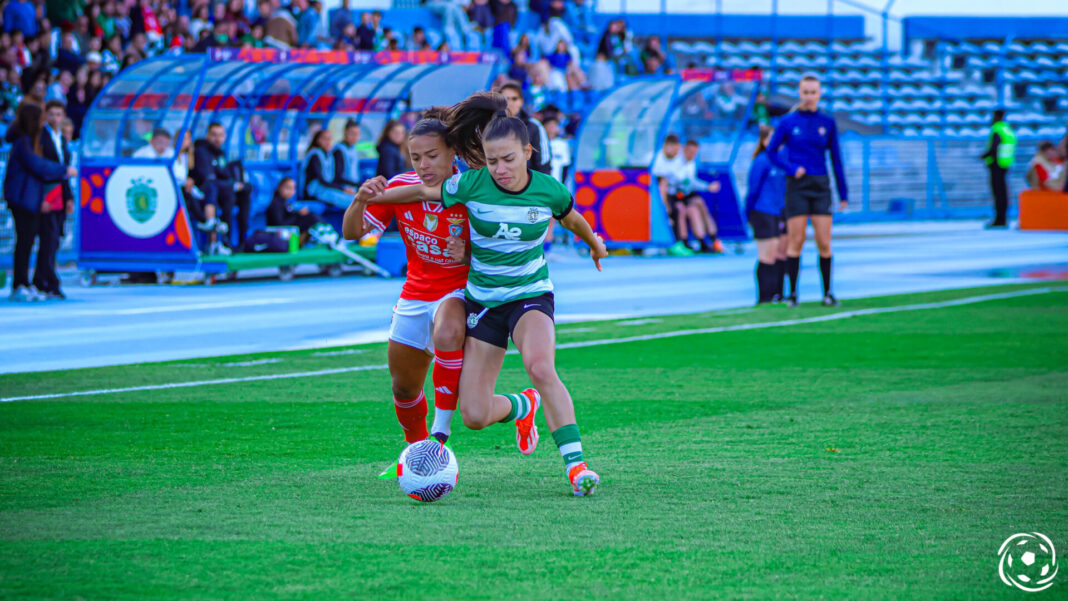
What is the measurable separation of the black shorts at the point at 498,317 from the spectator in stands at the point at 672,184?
1755 cm

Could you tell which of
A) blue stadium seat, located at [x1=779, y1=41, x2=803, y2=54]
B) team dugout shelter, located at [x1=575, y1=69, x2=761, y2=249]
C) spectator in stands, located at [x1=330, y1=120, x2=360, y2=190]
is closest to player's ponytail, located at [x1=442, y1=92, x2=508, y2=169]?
spectator in stands, located at [x1=330, y1=120, x2=360, y2=190]

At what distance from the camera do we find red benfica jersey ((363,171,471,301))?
6.64 m

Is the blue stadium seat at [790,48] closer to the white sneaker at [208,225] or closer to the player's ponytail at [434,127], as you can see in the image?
the white sneaker at [208,225]

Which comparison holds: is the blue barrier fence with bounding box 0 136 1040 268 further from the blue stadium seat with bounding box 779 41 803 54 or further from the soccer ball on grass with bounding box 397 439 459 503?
the soccer ball on grass with bounding box 397 439 459 503

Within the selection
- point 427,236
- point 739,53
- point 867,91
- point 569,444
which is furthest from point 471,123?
point 867,91

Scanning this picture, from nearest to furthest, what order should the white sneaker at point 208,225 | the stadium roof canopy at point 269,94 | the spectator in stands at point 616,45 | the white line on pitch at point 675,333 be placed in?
the white line on pitch at point 675,333 < the white sneaker at point 208,225 < the stadium roof canopy at point 269,94 < the spectator in stands at point 616,45

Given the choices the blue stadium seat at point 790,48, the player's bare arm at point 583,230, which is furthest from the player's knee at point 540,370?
the blue stadium seat at point 790,48

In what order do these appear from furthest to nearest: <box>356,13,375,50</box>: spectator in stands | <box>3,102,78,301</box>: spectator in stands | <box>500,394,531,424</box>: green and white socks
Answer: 1. <box>356,13,375,50</box>: spectator in stands
2. <box>3,102,78,301</box>: spectator in stands
3. <box>500,394,531,424</box>: green and white socks

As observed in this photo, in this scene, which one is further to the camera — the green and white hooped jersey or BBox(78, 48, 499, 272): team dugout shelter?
BBox(78, 48, 499, 272): team dugout shelter

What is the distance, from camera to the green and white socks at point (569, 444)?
6.39 metres

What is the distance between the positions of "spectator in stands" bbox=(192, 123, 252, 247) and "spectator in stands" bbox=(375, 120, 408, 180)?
5.00ft

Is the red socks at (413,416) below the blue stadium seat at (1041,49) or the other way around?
the other way around

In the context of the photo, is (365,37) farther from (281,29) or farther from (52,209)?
(52,209)

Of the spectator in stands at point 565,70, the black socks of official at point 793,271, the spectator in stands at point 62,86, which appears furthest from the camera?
the spectator in stands at point 565,70
